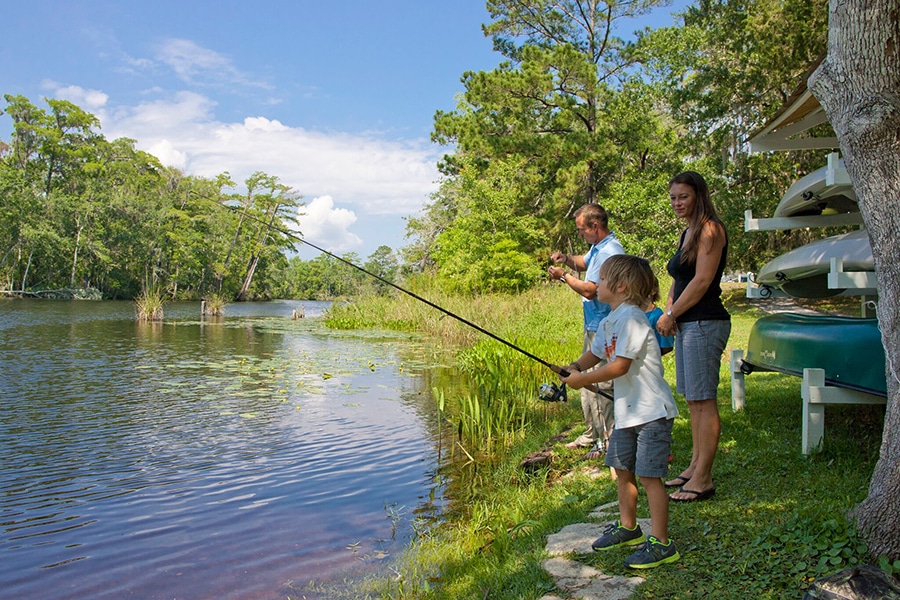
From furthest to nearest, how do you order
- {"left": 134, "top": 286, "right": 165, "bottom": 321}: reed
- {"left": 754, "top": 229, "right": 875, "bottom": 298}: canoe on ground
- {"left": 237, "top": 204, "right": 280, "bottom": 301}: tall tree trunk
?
{"left": 237, "top": 204, "right": 280, "bottom": 301}: tall tree trunk < {"left": 134, "top": 286, "right": 165, "bottom": 321}: reed < {"left": 754, "top": 229, "right": 875, "bottom": 298}: canoe on ground

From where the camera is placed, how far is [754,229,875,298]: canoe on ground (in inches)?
183

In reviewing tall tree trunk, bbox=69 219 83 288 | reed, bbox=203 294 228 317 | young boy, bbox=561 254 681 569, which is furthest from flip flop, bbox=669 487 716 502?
tall tree trunk, bbox=69 219 83 288

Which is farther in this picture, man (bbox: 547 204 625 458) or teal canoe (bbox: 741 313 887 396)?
man (bbox: 547 204 625 458)

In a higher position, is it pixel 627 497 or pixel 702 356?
pixel 702 356

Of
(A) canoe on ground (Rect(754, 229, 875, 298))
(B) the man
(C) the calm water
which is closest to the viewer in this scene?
(C) the calm water

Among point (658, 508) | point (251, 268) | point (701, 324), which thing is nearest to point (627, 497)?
point (658, 508)

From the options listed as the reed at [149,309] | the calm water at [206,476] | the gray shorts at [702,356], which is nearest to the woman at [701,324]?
the gray shorts at [702,356]

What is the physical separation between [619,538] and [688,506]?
653 millimetres

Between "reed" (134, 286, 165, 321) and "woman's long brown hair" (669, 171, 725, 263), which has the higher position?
"woman's long brown hair" (669, 171, 725, 263)

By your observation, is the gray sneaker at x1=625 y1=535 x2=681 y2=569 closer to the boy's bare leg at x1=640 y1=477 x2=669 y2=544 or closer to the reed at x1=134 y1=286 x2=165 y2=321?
the boy's bare leg at x1=640 y1=477 x2=669 y2=544

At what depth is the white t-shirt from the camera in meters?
2.91

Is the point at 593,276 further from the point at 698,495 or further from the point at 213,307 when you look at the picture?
the point at 213,307

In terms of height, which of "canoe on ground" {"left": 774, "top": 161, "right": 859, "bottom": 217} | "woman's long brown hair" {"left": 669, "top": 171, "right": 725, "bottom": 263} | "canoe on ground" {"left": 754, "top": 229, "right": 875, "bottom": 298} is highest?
"canoe on ground" {"left": 774, "top": 161, "right": 859, "bottom": 217}

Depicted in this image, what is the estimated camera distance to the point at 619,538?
3002mm
